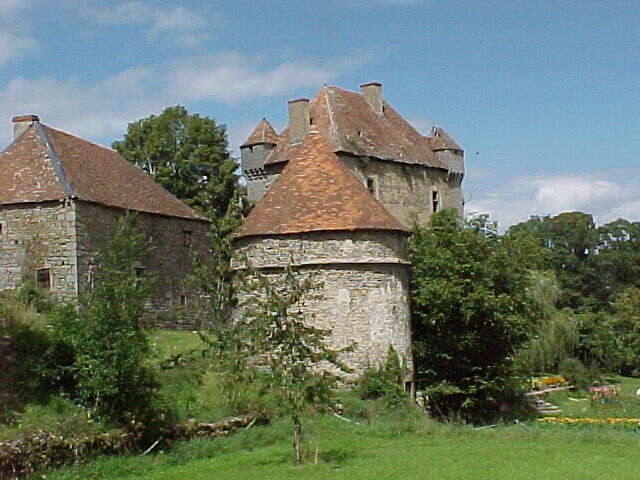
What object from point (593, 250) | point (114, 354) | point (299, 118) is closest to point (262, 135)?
point (299, 118)

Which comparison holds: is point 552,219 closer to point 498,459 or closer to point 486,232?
point 486,232

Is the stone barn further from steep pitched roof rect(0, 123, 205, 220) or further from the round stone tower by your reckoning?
the round stone tower

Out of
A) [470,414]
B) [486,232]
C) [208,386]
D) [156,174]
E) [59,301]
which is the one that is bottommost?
[470,414]

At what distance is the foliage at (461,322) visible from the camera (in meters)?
29.5

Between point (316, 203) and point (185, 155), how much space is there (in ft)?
69.8

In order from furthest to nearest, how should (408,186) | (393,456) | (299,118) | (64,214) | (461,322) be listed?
(408,186) → (299,118) → (461,322) → (64,214) → (393,456)

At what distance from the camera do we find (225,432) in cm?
2114

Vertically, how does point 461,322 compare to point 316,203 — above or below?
below

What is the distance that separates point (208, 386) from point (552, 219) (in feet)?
210

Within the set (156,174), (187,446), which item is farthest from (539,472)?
(156,174)

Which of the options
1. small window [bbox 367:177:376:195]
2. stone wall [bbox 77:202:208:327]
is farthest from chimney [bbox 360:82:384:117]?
stone wall [bbox 77:202:208:327]

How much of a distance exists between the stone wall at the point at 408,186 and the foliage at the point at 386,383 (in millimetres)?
11527

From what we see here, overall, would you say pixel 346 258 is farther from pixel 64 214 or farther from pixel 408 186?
pixel 408 186

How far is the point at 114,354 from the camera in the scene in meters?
18.7
